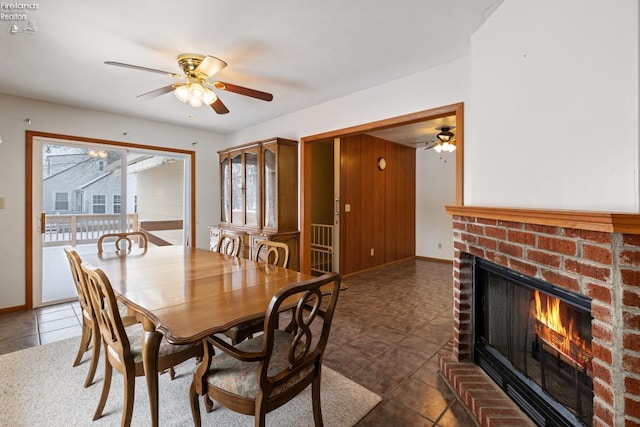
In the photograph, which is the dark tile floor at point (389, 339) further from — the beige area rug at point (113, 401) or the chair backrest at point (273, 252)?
the chair backrest at point (273, 252)

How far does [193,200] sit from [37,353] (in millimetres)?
2788

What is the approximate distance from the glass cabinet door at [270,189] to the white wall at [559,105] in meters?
2.52

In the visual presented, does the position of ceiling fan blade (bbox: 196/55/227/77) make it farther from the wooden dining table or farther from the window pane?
the window pane

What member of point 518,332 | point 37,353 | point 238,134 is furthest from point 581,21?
point 238,134

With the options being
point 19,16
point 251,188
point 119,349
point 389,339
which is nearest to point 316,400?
point 119,349

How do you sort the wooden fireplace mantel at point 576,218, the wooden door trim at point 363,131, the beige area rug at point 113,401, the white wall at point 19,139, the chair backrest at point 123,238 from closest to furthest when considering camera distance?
the wooden fireplace mantel at point 576,218
the beige area rug at point 113,401
the wooden door trim at point 363,131
the chair backrest at point 123,238
the white wall at point 19,139

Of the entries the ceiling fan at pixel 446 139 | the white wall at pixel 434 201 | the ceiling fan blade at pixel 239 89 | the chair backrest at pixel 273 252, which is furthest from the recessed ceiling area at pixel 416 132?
the chair backrest at pixel 273 252

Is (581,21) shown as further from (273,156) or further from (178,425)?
(273,156)

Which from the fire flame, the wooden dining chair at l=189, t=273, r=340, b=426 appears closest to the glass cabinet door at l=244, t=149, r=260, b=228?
the wooden dining chair at l=189, t=273, r=340, b=426

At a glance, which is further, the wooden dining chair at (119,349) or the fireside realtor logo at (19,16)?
the fireside realtor logo at (19,16)

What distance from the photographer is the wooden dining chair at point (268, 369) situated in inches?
46.7

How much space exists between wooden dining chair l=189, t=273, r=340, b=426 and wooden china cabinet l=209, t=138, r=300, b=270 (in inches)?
90.9

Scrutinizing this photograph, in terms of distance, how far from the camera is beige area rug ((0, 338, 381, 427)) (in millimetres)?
1655

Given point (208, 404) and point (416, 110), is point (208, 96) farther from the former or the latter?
point (208, 404)
